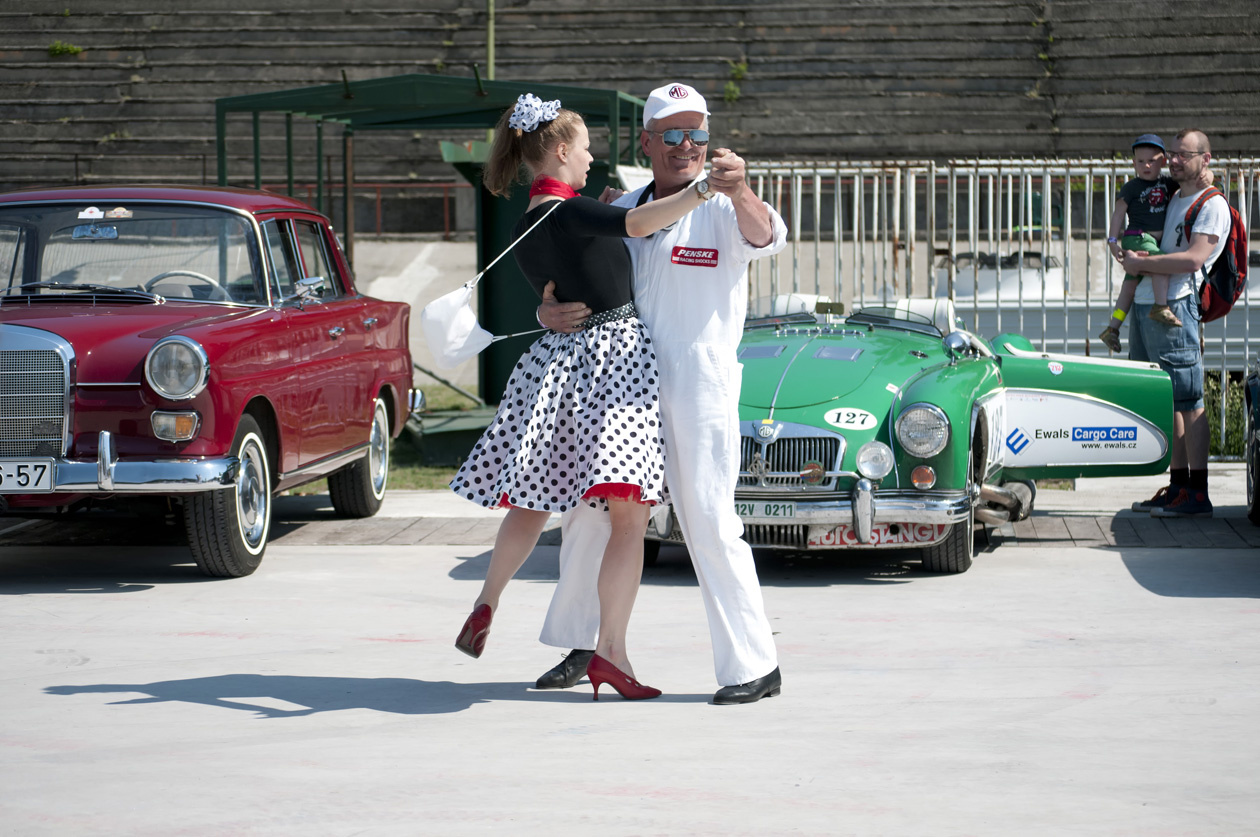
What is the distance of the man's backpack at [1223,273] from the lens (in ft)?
27.3

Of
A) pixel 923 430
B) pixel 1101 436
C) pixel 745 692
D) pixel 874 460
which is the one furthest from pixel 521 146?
pixel 1101 436

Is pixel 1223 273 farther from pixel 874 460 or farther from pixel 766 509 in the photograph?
pixel 766 509

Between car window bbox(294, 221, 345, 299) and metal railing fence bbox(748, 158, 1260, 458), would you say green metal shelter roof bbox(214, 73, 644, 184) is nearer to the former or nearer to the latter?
metal railing fence bbox(748, 158, 1260, 458)

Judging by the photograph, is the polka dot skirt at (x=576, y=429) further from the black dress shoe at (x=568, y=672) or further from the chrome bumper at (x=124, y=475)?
the chrome bumper at (x=124, y=475)

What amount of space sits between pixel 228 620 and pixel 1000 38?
18.6 m

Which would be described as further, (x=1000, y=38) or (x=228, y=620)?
(x=1000, y=38)

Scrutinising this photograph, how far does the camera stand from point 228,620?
5910 millimetres

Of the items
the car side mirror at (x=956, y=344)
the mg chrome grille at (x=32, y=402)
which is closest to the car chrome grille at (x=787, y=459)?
the car side mirror at (x=956, y=344)

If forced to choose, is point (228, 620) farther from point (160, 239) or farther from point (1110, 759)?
point (1110, 759)

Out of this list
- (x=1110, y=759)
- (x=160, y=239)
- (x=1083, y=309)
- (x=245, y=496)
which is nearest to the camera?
(x=1110, y=759)

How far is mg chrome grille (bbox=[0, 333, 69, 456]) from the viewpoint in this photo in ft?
20.9

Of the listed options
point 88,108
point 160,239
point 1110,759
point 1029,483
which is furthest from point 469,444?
point 88,108

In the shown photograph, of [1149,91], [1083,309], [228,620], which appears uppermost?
[1149,91]

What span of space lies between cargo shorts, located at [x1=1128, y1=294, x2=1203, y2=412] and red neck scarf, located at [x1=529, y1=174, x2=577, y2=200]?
4.80 metres
